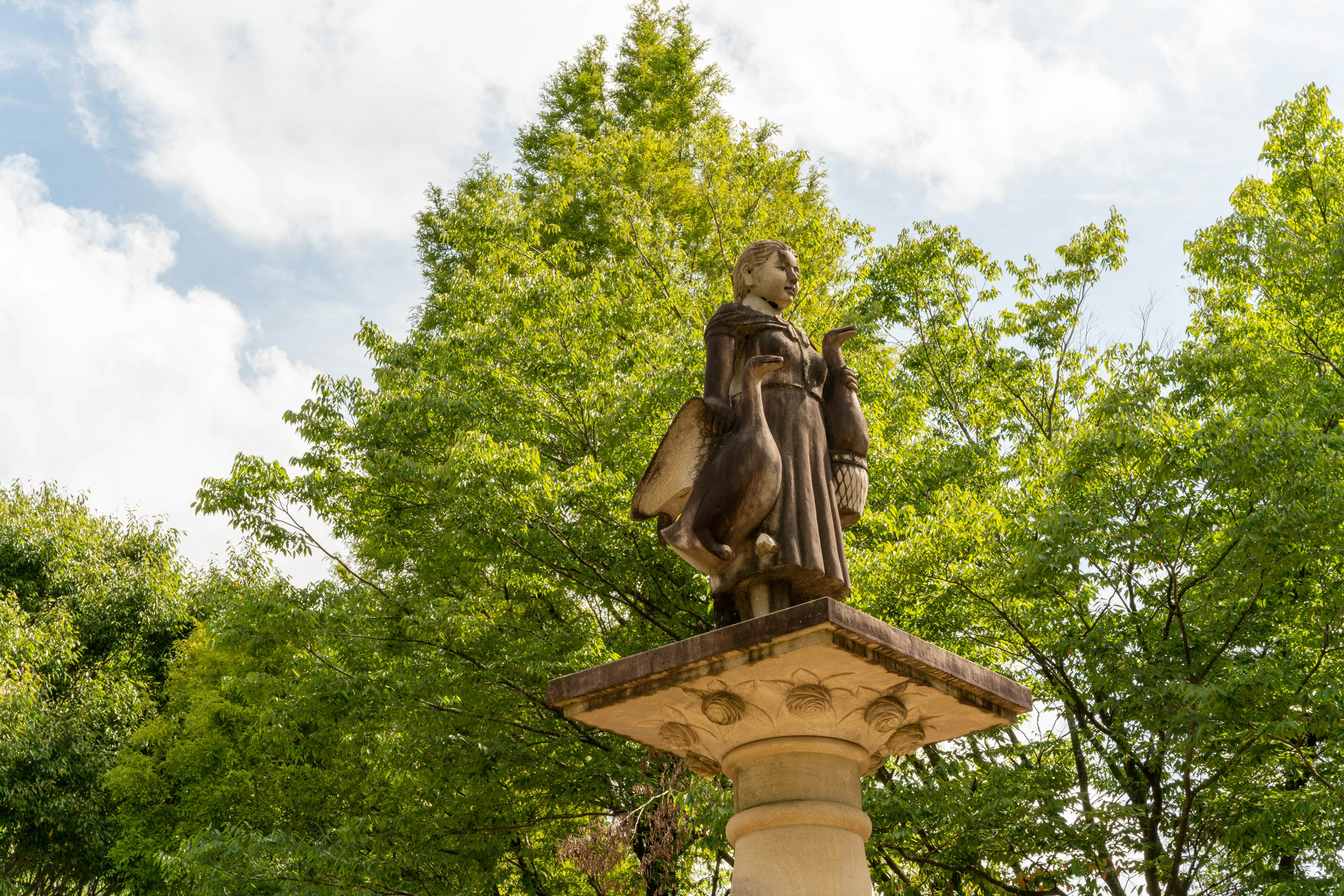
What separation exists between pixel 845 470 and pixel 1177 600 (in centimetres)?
517

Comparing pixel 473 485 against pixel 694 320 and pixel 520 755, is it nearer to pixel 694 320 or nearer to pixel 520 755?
pixel 520 755

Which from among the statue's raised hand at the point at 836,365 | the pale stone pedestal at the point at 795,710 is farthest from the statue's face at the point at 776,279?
the pale stone pedestal at the point at 795,710

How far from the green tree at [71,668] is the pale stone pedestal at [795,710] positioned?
16.7 meters

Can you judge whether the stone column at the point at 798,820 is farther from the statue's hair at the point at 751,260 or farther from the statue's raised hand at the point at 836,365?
the statue's hair at the point at 751,260

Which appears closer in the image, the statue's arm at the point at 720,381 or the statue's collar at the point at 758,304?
the statue's arm at the point at 720,381

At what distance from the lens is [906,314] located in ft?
47.8

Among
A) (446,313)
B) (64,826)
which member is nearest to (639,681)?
(446,313)

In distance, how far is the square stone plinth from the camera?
4355mm

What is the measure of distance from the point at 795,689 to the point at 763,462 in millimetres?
1003

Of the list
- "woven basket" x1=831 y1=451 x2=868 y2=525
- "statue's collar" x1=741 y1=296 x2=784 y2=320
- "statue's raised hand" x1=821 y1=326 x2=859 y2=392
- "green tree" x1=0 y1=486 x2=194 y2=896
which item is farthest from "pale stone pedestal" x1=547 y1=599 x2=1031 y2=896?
"green tree" x1=0 y1=486 x2=194 y2=896

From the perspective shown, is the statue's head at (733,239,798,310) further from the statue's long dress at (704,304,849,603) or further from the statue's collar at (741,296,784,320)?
the statue's long dress at (704,304,849,603)

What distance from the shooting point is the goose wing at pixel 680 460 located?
17.1 ft

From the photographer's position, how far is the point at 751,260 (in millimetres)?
5828

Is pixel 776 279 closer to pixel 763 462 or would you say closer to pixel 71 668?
pixel 763 462
